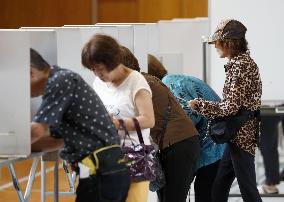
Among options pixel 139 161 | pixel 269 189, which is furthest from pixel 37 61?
pixel 269 189

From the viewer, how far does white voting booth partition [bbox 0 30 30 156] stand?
303 cm

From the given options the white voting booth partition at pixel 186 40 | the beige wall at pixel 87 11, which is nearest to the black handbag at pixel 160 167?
the white voting booth partition at pixel 186 40

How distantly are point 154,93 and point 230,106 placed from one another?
1.84 ft

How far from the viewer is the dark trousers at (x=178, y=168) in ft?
12.2

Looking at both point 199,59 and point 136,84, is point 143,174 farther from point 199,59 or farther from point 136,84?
point 199,59

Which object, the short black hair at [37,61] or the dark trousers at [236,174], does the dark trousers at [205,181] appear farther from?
the short black hair at [37,61]

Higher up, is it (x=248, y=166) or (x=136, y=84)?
(x=136, y=84)

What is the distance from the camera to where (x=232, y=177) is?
4.29 m

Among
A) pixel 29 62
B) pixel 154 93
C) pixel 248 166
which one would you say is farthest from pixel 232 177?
pixel 29 62

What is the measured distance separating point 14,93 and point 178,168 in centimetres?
100

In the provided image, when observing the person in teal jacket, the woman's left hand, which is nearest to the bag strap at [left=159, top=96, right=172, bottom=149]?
the woman's left hand

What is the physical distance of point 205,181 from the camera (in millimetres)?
4395

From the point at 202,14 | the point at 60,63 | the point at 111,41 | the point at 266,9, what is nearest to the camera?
the point at 111,41

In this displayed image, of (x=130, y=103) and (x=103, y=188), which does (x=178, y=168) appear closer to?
(x=130, y=103)
